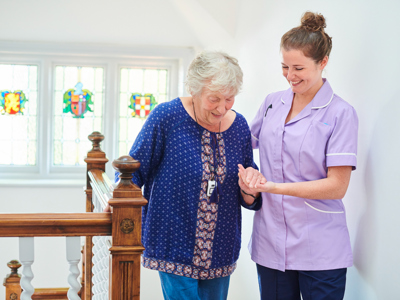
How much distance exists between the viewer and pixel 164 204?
1.95m

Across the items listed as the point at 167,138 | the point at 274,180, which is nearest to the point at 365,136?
the point at 274,180

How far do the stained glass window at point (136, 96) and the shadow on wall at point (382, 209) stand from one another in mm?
3894

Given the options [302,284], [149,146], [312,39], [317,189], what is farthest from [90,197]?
[312,39]

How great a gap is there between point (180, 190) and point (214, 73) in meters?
0.47

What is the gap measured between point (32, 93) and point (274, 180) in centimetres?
422

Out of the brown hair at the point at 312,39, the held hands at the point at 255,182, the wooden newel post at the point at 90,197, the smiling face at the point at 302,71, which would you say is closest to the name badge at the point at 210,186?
the held hands at the point at 255,182

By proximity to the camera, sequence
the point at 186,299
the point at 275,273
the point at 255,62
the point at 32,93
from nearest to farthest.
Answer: the point at 186,299 < the point at 275,273 < the point at 255,62 < the point at 32,93

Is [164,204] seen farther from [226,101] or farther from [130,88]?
[130,88]

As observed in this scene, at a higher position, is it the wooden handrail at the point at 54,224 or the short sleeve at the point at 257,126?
the short sleeve at the point at 257,126

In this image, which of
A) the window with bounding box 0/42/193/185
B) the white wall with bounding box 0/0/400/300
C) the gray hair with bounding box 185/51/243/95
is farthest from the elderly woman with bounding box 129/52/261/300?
the window with bounding box 0/42/193/185

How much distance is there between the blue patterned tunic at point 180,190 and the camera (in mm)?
1939

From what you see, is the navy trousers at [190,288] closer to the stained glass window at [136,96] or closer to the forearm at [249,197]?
the forearm at [249,197]

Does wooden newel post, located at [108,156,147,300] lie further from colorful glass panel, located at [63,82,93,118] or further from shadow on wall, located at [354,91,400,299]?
colorful glass panel, located at [63,82,93,118]

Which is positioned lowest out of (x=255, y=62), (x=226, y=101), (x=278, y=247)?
(x=278, y=247)
